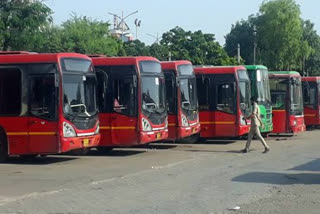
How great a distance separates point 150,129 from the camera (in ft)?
60.8

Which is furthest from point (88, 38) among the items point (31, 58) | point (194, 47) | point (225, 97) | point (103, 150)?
point (31, 58)

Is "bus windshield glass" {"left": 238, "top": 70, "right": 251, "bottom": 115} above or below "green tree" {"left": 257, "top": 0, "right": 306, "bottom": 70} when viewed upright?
below

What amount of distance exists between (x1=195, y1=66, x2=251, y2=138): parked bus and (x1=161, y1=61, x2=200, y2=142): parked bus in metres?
1.51

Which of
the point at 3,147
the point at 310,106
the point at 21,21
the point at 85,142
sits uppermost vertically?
the point at 21,21

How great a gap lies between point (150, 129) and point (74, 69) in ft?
10.9

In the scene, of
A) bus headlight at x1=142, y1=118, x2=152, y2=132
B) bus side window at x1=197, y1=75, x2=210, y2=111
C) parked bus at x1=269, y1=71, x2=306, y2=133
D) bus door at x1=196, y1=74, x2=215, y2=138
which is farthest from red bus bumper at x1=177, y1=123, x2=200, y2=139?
parked bus at x1=269, y1=71, x2=306, y2=133

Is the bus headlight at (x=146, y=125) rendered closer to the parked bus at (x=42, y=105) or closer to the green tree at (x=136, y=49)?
the parked bus at (x=42, y=105)

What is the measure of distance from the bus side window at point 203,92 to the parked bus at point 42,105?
24.8 feet

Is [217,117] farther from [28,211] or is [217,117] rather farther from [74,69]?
[28,211]

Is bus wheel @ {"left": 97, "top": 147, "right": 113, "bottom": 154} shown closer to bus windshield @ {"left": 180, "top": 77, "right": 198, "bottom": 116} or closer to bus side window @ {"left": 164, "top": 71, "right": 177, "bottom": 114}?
bus side window @ {"left": 164, "top": 71, "right": 177, "bottom": 114}

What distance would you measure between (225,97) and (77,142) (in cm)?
842

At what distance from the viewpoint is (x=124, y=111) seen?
18375mm

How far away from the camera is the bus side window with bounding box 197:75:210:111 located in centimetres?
2345

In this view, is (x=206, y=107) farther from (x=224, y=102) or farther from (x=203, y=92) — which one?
(x=224, y=102)
